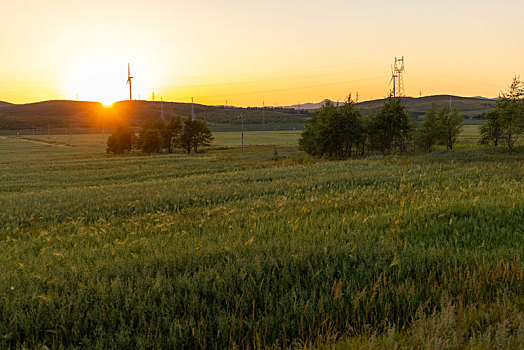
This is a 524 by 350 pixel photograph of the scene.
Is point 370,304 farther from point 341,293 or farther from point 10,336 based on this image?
point 10,336

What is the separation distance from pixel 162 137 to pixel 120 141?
33.6 ft

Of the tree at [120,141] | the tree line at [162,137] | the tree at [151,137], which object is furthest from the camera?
the tree at [151,137]

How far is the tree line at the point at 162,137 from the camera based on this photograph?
3391 inches

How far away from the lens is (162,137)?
9081 cm

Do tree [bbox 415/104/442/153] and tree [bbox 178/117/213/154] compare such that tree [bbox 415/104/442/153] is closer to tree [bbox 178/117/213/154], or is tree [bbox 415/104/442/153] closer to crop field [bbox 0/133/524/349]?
tree [bbox 178/117/213/154]

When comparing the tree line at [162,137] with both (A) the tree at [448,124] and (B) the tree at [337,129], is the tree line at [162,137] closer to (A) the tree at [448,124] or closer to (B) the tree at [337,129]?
(B) the tree at [337,129]

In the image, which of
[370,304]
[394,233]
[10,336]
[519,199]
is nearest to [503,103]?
[519,199]

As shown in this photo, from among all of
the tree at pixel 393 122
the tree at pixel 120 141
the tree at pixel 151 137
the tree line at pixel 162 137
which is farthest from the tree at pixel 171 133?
the tree at pixel 393 122

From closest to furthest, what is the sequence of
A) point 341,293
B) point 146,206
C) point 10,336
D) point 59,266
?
point 10,336 < point 341,293 < point 59,266 < point 146,206

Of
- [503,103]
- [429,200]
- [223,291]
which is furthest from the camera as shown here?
[503,103]

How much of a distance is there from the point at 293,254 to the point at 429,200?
20.9 feet

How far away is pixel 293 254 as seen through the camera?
5395 millimetres

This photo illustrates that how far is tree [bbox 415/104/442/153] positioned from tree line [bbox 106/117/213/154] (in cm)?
4867

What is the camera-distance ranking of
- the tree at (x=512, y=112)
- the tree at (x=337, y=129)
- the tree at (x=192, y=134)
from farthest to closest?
the tree at (x=192, y=134) → the tree at (x=337, y=129) → the tree at (x=512, y=112)
